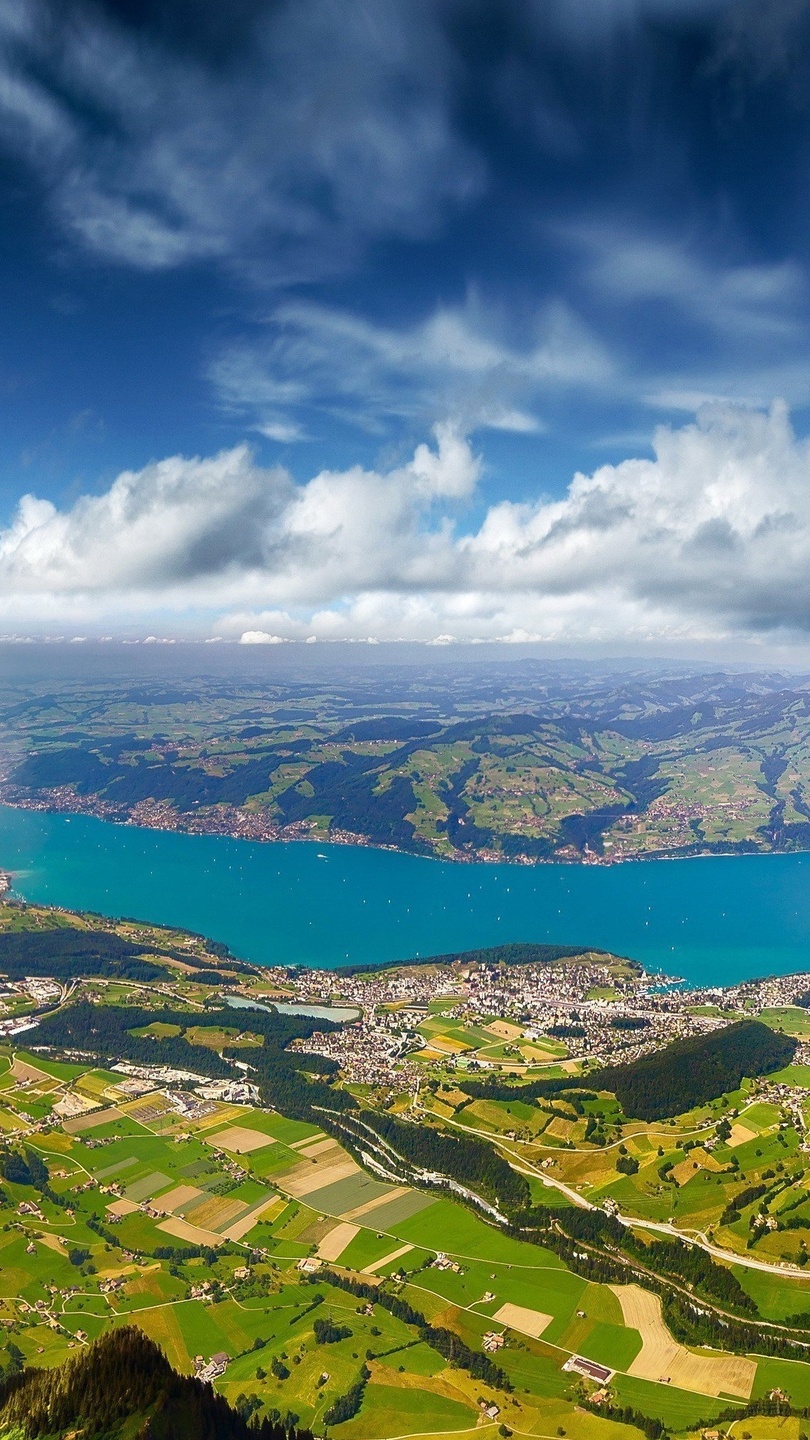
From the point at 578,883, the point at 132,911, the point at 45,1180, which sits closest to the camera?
the point at 45,1180

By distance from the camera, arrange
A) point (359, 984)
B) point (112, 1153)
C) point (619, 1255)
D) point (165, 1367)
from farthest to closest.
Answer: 1. point (359, 984)
2. point (112, 1153)
3. point (619, 1255)
4. point (165, 1367)

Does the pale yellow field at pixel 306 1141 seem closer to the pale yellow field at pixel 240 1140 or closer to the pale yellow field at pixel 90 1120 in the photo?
the pale yellow field at pixel 240 1140

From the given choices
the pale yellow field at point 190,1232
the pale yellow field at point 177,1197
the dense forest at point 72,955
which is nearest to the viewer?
the pale yellow field at point 190,1232

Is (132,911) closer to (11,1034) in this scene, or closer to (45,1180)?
(11,1034)

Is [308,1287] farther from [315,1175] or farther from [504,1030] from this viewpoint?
[504,1030]

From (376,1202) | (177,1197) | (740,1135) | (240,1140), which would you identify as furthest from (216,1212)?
(740,1135)

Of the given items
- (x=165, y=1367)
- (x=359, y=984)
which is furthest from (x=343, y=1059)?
(x=165, y=1367)

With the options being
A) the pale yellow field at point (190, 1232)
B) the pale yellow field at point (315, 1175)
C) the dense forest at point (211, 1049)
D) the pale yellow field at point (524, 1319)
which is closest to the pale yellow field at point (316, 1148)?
the pale yellow field at point (315, 1175)
